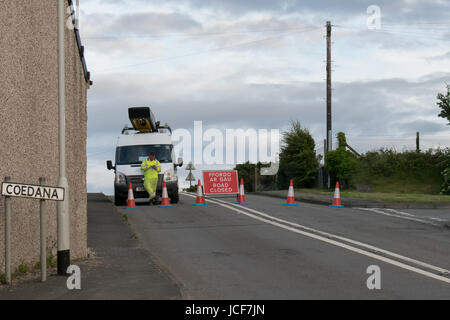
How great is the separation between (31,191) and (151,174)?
50.0 feet

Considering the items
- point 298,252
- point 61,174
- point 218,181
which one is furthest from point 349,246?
point 218,181

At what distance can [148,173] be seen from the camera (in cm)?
2289

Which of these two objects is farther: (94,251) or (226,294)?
(94,251)

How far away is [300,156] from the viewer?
4022 cm

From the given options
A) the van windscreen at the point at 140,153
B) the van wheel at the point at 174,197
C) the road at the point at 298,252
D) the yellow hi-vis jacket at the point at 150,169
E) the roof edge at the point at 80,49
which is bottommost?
the road at the point at 298,252

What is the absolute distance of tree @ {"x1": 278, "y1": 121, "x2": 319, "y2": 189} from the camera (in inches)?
1572

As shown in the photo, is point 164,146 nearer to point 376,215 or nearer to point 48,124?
point 376,215

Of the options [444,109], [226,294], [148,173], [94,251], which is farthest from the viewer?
[444,109]

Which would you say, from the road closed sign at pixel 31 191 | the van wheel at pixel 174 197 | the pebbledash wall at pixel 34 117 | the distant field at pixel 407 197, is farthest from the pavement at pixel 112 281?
the distant field at pixel 407 197

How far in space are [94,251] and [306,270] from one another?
4.07m

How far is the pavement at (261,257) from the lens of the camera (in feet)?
24.8

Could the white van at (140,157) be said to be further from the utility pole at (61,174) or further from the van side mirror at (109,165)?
the utility pole at (61,174)

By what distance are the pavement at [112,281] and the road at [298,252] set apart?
28cm
